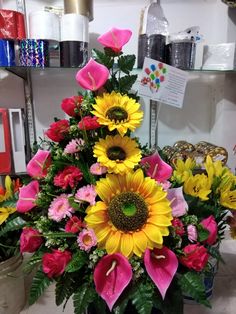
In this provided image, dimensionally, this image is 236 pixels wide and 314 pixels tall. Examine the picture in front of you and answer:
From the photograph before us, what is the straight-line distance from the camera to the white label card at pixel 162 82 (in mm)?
874

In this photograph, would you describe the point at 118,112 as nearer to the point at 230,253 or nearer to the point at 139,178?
the point at 139,178

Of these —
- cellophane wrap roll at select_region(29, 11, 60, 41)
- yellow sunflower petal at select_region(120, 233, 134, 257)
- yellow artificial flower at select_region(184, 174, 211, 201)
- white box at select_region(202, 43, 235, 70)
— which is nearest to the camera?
yellow sunflower petal at select_region(120, 233, 134, 257)

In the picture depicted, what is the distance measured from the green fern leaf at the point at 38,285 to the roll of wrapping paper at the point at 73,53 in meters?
0.64

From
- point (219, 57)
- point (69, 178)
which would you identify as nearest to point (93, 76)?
point (69, 178)

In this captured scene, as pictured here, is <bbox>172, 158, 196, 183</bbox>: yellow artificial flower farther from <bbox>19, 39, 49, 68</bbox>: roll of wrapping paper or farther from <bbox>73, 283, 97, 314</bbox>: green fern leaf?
<bbox>19, 39, 49, 68</bbox>: roll of wrapping paper

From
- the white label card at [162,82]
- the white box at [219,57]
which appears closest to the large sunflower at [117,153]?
the white label card at [162,82]

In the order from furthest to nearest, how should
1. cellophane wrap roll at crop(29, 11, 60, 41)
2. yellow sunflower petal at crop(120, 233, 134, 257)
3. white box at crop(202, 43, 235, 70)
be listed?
1. white box at crop(202, 43, 235, 70)
2. cellophane wrap roll at crop(29, 11, 60, 41)
3. yellow sunflower petal at crop(120, 233, 134, 257)

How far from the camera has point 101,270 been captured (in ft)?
1.40

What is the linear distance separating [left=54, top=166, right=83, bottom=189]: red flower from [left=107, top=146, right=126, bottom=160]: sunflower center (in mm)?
64

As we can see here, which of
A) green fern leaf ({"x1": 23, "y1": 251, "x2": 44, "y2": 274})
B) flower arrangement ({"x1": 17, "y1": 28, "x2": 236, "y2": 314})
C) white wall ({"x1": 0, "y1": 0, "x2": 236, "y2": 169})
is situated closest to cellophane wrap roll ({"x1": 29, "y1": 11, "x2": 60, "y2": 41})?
white wall ({"x1": 0, "y1": 0, "x2": 236, "y2": 169})

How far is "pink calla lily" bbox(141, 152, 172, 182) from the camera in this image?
49 cm

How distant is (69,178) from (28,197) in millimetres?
102

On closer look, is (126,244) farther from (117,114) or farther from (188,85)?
(188,85)

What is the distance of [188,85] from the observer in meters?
1.11
